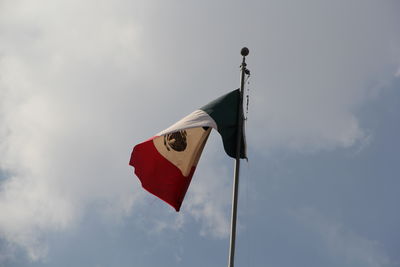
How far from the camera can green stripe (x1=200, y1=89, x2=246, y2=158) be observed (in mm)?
15461

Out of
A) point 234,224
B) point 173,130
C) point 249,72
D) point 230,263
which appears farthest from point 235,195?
point 249,72

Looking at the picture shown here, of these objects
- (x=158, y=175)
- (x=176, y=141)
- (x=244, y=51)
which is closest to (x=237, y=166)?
(x=176, y=141)

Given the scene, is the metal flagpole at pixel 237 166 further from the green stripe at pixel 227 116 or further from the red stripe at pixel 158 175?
the red stripe at pixel 158 175

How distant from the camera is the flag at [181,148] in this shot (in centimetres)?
1562

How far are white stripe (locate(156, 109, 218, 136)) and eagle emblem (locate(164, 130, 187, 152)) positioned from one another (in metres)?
0.53

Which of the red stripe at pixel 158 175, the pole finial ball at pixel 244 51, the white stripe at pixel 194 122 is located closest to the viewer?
the white stripe at pixel 194 122

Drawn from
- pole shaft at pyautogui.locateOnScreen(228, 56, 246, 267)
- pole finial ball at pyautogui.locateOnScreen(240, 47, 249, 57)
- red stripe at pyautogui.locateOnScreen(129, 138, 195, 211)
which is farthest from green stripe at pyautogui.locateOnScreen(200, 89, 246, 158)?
pole finial ball at pyautogui.locateOnScreen(240, 47, 249, 57)

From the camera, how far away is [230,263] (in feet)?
43.1

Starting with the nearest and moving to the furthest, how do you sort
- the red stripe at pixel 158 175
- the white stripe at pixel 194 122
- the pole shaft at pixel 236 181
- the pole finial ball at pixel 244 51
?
the pole shaft at pixel 236 181 → the white stripe at pixel 194 122 → the red stripe at pixel 158 175 → the pole finial ball at pixel 244 51

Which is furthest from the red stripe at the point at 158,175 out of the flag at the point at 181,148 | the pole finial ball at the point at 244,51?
the pole finial ball at the point at 244,51

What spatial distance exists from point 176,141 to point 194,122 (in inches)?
51.6

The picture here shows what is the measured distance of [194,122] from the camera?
1554 centimetres

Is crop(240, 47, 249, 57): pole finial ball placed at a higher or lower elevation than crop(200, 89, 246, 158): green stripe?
higher

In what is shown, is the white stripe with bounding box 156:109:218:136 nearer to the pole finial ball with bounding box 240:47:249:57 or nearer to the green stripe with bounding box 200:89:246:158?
A: the green stripe with bounding box 200:89:246:158
